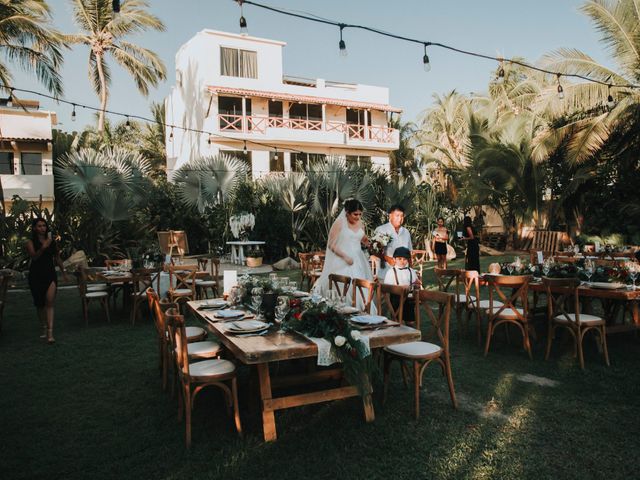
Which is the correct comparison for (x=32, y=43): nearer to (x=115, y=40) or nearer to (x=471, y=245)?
(x=115, y=40)

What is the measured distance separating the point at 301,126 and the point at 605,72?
14293 millimetres

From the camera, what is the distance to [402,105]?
2719cm

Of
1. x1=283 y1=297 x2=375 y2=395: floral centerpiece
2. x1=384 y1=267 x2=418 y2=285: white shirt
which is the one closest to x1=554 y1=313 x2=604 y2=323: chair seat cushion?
x1=384 y1=267 x2=418 y2=285: white shirt

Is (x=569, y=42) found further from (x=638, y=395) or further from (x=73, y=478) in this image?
(x=73, y=478)

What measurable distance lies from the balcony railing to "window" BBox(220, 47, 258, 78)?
2258mm

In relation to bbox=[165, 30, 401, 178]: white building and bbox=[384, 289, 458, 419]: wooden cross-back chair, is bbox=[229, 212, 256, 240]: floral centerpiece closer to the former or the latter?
bbox=[165, 30, 401, 178]: white building

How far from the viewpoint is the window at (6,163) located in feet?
70.9

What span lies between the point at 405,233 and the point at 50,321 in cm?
491

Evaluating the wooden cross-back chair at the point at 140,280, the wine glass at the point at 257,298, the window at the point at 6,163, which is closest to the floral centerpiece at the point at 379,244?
the wine glass at the point at 257,298

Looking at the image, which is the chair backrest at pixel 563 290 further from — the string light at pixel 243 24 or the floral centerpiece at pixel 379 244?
the string light at pixel 243 24

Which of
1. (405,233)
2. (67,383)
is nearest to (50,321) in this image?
(67,383)

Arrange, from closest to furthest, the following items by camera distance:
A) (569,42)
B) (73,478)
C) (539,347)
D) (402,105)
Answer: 1. (73,478)
2. (539,347)
3. (569,42)
4. (402,105)

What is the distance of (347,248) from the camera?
6086 mm

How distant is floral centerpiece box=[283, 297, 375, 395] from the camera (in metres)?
3.36
